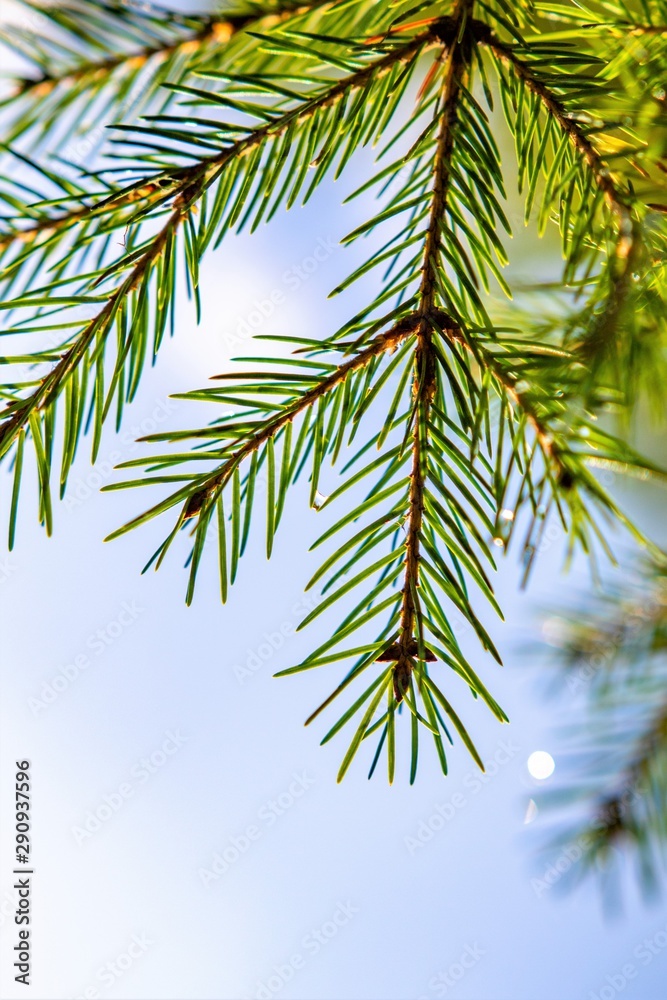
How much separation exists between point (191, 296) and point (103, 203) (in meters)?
0.08

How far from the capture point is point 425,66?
84 cm

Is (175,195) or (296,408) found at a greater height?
(175,195)

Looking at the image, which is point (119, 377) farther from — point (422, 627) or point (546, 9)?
point (546, 9)

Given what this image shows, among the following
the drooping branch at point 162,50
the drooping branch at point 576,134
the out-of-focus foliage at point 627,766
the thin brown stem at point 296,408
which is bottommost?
the out-of-focus foliage at point 627,766

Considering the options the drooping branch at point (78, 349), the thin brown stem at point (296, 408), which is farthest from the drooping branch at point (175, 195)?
the thin brown stem at point (296, 408)

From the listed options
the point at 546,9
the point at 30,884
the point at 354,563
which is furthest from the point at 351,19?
the point at 30,884

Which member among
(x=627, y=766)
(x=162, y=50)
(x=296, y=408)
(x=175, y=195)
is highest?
(x=162, y=50)

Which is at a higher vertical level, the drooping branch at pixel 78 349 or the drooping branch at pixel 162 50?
the drooping branch at pixel 162 50

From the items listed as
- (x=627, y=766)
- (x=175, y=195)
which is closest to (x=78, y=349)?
(x=175, y=195)

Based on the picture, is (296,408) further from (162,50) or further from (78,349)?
(162,50)

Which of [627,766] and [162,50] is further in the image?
[162,50]

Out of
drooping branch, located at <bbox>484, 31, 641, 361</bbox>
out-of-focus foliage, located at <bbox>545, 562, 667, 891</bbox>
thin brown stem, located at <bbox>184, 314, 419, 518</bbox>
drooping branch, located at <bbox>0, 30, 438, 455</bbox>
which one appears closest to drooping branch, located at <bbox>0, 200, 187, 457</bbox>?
drooping branch, located at <bbox>0, 30, 438, 455</bbox>

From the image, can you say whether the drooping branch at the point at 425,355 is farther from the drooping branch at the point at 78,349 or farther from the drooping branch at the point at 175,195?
the drooping branch at the point at 78,349

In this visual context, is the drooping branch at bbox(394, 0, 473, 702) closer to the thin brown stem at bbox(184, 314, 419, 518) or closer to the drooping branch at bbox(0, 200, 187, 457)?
the thin brown stem at bbox(184, 314, 419, 518)
